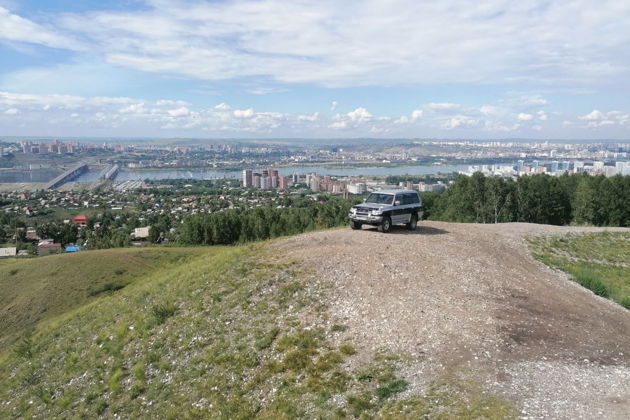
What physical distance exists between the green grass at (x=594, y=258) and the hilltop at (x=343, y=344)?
99 centimetres

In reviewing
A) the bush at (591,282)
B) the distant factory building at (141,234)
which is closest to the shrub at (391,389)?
the bush at (591,282)

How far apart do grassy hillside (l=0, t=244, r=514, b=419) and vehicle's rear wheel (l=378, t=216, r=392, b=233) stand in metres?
6.00

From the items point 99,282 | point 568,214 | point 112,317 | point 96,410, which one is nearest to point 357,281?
point 96,410

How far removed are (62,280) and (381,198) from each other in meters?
21.5

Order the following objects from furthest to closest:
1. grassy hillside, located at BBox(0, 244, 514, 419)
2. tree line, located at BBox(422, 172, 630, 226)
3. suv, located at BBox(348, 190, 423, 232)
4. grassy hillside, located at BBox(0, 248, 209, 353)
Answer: tree line, located at BBox(422, 172, 630, 226), grassy hillside, located at BBox(0, 248, 209, 353), suv, located at BBox(348, 190, 423, 232), grassy hillside, located at BBox(0, 244, 514, 419)

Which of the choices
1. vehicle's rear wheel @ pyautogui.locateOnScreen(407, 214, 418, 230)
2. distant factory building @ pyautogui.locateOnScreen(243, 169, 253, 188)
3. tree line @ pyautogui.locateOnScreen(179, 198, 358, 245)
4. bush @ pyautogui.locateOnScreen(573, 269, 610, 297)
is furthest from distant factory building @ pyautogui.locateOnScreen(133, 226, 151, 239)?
distant factory building @ pyautogui.locateOnScreen(243, 169, 253, 188)

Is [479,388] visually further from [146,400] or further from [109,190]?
[109,190]

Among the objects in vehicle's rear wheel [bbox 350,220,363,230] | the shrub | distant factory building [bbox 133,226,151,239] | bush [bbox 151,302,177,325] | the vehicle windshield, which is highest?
the vehicle windshield

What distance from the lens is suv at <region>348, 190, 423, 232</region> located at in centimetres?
2138

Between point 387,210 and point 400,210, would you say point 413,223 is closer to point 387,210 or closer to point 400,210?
point 400,210

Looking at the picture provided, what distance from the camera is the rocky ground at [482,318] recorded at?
929 centimetres

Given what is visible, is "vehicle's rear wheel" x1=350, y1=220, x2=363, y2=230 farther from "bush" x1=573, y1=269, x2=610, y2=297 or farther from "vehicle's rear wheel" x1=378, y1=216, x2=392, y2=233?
"bush" x1=573, y1=269, x2=610, y2=297

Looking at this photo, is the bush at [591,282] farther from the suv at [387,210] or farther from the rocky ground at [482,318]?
the suv at [387,210]

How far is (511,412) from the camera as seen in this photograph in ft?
26.7
